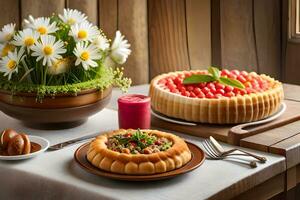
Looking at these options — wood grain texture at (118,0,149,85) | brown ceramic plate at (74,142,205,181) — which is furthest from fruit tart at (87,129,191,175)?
wood grain texture at (118,0,149,85)

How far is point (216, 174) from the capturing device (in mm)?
1608

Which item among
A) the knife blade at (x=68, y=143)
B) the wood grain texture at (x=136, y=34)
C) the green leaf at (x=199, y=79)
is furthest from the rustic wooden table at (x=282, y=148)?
the wood grain texture at (x=136, y=34)

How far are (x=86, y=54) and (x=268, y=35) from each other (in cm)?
134

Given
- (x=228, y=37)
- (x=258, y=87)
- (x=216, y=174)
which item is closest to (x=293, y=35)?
(x=228, y=37)

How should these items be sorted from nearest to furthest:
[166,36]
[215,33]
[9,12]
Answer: [9,12], [166,36], [215,33]

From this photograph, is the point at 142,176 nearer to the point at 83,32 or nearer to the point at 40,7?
the point at 83,32

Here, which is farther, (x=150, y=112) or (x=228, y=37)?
(x=228, y=37)

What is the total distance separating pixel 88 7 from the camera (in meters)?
2.51

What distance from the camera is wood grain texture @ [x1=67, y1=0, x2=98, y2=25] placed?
97.0 inches

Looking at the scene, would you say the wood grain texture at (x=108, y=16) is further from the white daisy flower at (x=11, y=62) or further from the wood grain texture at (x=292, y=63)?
the wood grain texture at (x=292, y=63)

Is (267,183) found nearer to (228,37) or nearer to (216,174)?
(216,174)

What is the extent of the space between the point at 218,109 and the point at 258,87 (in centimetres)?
21

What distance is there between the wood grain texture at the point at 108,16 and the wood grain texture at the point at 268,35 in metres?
0.70

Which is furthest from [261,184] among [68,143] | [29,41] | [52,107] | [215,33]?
[215,33]
